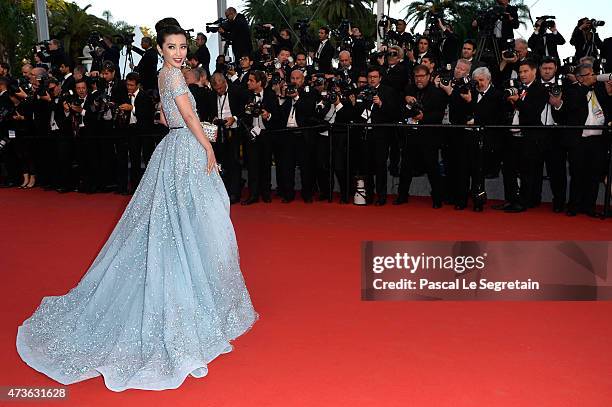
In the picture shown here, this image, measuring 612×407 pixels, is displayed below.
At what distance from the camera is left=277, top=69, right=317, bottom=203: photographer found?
829cm

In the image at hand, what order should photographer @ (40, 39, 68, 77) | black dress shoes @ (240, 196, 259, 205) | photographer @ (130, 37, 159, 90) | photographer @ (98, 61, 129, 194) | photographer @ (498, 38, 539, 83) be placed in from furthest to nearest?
photographer @ (40, 39, 68, 77)
photographer @ (130, 37, 159, 90)
photographer @ (98, 61, 129, 194)
photographer @ (498, 38, 539, 83)
black dress shoes @ (240, 196, 259, 205)

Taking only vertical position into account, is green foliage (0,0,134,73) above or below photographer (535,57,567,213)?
above

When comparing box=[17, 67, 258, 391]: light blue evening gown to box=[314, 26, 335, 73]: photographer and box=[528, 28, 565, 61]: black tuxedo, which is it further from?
box=[528, 28, 565, 61]: black tuxedo

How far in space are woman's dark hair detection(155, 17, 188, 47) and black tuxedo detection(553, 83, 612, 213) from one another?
487cm

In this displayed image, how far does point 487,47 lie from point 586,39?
4.52ft

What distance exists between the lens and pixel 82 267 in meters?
5.46

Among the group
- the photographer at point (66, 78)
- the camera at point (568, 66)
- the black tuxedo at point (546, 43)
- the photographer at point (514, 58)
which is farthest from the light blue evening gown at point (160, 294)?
the black tuxedo at point (546, 43)

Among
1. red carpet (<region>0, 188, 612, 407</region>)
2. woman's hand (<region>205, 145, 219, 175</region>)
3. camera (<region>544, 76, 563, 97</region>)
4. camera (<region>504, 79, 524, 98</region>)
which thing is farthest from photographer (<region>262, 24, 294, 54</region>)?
woman's hand (<region>205, 145, 219, 175</region>)

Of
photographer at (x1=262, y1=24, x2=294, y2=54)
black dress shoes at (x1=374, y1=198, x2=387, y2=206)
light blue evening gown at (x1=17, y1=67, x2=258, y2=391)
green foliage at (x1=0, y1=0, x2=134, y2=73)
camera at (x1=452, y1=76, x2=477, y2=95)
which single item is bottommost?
black dress shoes at (x1=374, y1=198, x2=387, y2=206)

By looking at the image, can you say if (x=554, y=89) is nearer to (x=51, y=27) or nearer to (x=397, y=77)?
(x=397, y=77)

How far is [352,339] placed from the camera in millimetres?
3762

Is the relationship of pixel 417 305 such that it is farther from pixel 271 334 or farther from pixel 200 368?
pixel 200 368

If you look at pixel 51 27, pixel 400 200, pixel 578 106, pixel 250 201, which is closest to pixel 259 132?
pixel 250 201

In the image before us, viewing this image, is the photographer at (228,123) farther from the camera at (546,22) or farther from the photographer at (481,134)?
the camera at (546,22)
